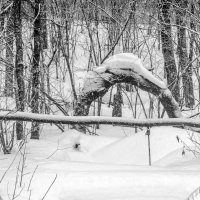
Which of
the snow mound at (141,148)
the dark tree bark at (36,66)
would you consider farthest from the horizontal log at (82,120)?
the dark tree bark at (36,66)

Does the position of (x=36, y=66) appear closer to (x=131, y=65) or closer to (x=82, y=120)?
(x=131, y=65)

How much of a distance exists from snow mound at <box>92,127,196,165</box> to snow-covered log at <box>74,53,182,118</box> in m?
1.37

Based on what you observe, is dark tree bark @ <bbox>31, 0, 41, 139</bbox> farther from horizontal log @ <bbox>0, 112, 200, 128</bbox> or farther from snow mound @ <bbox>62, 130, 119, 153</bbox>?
horizontal log @ <bbox>0, 112, 200, 128</bbox>

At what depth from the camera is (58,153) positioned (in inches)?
245

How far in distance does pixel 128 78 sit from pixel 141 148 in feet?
6.05

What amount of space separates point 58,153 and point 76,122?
2664 millimetres

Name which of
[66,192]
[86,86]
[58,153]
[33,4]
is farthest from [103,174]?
[33,4]

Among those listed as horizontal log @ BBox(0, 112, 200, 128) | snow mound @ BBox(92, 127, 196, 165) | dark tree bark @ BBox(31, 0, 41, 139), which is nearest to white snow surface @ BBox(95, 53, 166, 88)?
snow mound @ BBox(92, 127, 196, 165)

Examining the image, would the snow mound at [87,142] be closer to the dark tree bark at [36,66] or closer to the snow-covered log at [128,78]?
the snow-covered log at [128,78]

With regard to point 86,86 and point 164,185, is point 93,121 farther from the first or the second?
point 86,86

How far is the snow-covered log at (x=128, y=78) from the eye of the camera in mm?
7387

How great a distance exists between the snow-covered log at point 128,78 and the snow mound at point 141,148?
137 cm

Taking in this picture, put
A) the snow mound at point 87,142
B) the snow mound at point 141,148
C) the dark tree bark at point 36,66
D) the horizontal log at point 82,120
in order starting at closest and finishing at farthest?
the horizontal log at point 82,120 → the snow mound at point 141,148 → the snow mound at point 87,142 → the dark tree bark at point 36,66

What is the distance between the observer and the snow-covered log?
7387 mm
